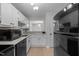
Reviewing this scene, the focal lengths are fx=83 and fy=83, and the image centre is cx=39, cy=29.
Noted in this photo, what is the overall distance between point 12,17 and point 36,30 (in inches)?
23.0

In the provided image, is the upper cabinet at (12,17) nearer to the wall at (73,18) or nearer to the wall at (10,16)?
the wall at (10,16)

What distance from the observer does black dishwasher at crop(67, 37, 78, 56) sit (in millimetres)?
588

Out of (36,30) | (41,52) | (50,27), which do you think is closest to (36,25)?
(36,30)

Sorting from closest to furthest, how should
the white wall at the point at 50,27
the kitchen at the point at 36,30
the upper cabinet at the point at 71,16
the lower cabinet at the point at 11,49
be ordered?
the upper cabinet at the point at 71,16
the kitchen at the point at 36,30
the lower cabinet at the point at 11,49
the white wall at the point at 50,27

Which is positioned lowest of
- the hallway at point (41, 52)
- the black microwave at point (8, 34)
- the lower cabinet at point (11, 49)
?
the hallway at point (41, 52)

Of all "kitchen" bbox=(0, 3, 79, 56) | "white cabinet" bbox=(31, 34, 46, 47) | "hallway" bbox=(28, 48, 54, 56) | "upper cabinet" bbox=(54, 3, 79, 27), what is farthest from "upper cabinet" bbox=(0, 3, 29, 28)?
"upper cabinet" bbox=(54, 3, 79, 27)

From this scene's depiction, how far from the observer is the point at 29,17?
45.2 inches

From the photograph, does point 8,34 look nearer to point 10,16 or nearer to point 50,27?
point 10,16

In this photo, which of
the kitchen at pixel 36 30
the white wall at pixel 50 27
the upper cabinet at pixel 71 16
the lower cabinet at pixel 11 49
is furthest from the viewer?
the white wall at pixel 50 27

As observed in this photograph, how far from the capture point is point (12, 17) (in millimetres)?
1453

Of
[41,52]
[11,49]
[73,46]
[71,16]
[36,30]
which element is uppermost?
[71,16]

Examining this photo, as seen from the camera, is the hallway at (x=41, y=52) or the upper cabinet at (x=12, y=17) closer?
the hallway at (x=41, y=52)

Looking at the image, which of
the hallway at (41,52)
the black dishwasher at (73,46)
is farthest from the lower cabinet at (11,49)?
the black dishwasher at (73,46)

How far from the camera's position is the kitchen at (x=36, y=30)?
704 mm
